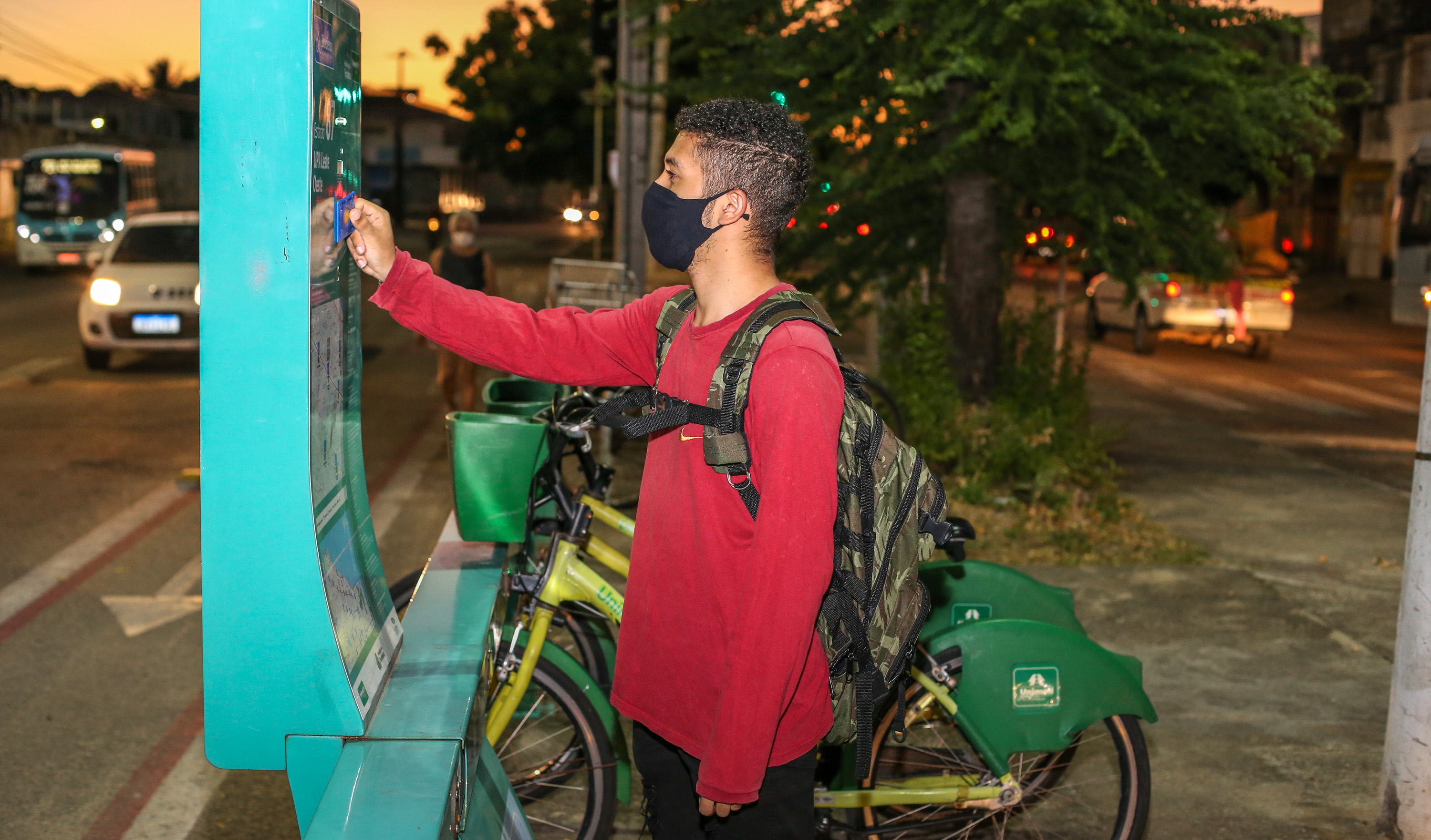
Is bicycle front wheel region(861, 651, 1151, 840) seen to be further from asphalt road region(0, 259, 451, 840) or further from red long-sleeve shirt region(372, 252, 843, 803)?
asphalt road region(0, 259, 451, 840)

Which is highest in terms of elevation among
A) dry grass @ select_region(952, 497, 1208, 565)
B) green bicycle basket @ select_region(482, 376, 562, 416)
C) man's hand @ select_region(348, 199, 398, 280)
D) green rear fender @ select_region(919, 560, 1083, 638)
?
man's hand @ select_region(348, 199, 398, 280)

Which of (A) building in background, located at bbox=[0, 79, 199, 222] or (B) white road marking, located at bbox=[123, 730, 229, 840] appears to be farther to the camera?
(A) building in background, located at bbox=[0, 79, 199, 222]

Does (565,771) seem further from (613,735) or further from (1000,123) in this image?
(1000,123)

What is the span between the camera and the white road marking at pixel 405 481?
8336 mm

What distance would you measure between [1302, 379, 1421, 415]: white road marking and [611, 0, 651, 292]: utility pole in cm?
834

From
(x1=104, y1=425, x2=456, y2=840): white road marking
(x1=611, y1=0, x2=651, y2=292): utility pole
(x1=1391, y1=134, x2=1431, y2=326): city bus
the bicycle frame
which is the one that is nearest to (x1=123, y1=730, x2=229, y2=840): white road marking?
(x1=104, y1=425, x2=456, y2=840): white road marking

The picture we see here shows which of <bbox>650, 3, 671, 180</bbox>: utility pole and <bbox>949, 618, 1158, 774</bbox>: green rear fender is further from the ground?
Answer: <bbox>650, 3, 671, 180</bbox>: utility pole

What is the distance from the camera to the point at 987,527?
8.09 metres

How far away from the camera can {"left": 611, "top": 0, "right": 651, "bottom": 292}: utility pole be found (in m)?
12.5

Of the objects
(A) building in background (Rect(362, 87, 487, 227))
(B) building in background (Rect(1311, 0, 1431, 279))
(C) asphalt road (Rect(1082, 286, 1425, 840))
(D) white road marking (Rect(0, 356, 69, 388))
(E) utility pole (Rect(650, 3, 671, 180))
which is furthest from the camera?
(A) building in background (Rect(362, 87, 487, 227))

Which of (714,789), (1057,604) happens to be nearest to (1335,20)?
(1057,604)

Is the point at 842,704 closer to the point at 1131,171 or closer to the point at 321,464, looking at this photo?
the point at 321,464

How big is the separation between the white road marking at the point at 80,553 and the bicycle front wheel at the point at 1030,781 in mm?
4512

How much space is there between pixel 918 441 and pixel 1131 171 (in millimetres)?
2206
